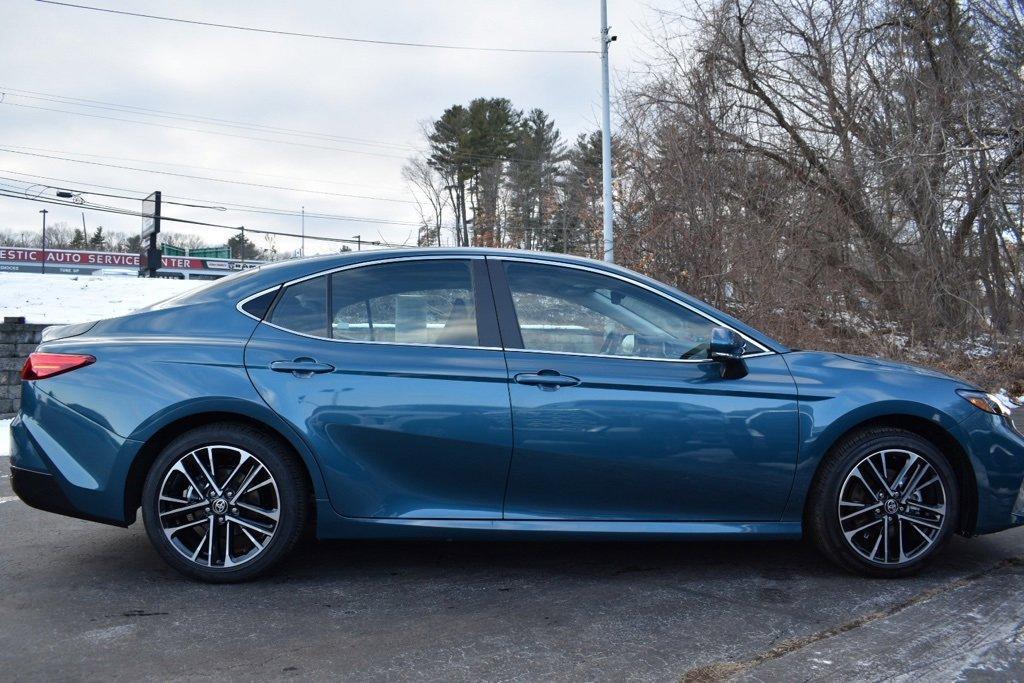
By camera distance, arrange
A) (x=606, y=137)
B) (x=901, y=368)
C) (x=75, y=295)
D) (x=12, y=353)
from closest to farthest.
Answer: (x=901, y=368) < (x=12, y=353) < (x=606, y=137) < (x=75, y=295)

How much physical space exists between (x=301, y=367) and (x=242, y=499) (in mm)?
638

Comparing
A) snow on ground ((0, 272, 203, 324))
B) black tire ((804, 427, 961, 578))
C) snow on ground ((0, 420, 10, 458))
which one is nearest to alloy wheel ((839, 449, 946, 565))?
black tire ((804, 427, 961, 578))

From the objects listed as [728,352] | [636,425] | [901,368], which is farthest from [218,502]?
[901,368]

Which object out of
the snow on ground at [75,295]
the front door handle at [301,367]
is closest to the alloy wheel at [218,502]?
the front door handle at [301,367]

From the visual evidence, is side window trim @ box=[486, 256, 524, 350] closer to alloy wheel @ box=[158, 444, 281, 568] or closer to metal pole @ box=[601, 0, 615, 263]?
alloy wheel @ box=[158, 444, 281, 568]

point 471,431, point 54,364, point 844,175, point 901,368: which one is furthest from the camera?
point 844,175

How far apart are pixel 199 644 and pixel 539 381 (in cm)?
172

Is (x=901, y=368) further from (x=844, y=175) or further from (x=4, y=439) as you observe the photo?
(x=844, y=175)

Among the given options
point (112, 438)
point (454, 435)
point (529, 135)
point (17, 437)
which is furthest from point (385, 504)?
point (529, 135)

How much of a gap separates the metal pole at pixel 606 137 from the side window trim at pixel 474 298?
981 centimetres

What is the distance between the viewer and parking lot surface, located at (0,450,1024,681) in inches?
121

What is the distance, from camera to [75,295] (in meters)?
33.8

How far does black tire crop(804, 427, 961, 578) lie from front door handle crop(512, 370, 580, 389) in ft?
4.08

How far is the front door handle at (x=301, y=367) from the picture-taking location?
3.93 metres
